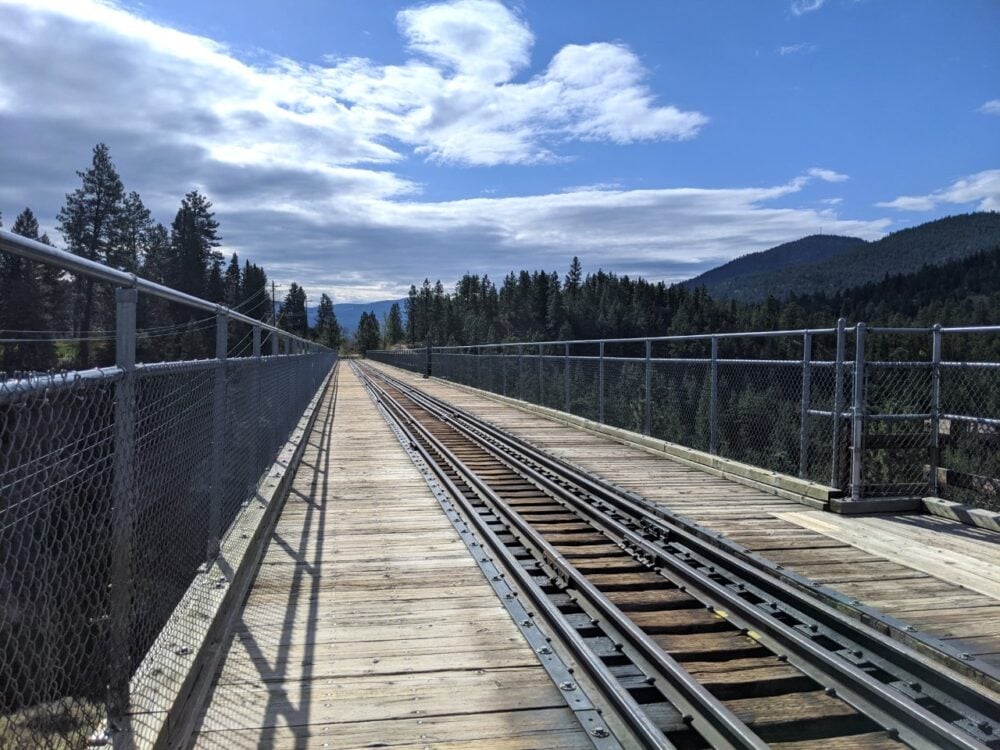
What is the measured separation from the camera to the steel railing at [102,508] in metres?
2.23

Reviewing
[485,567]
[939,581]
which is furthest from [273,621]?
[939,581]

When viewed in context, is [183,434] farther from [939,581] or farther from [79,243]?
[79,243]

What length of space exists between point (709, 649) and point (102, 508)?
293 cm

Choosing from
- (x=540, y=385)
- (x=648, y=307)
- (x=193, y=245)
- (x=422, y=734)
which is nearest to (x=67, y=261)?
(x=422, y=734)

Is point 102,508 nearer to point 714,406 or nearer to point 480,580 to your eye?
point 480,580

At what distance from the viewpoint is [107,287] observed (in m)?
4.84

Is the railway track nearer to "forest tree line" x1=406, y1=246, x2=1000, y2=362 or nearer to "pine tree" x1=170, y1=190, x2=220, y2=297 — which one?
"pine tree" x1=170, y1=190, x2=220, y2=297

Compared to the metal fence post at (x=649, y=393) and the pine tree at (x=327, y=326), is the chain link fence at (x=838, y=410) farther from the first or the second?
the pine tree at (x=327, y=326)

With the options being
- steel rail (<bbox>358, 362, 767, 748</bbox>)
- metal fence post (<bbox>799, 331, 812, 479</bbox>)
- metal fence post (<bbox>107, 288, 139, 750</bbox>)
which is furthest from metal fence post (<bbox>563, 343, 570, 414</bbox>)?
metal fence post (<bbox>107, 288, 139, 750</bbox>)

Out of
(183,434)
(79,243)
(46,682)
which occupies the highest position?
(79,243)

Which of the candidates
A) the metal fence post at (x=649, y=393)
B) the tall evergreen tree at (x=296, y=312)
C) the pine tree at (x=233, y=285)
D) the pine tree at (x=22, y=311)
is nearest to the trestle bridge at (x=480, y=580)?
the pine tree at (x=22, y=311)

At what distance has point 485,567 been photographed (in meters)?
5.34

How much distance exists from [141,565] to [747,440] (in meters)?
8.64

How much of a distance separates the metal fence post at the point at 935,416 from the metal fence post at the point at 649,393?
4177 mm
